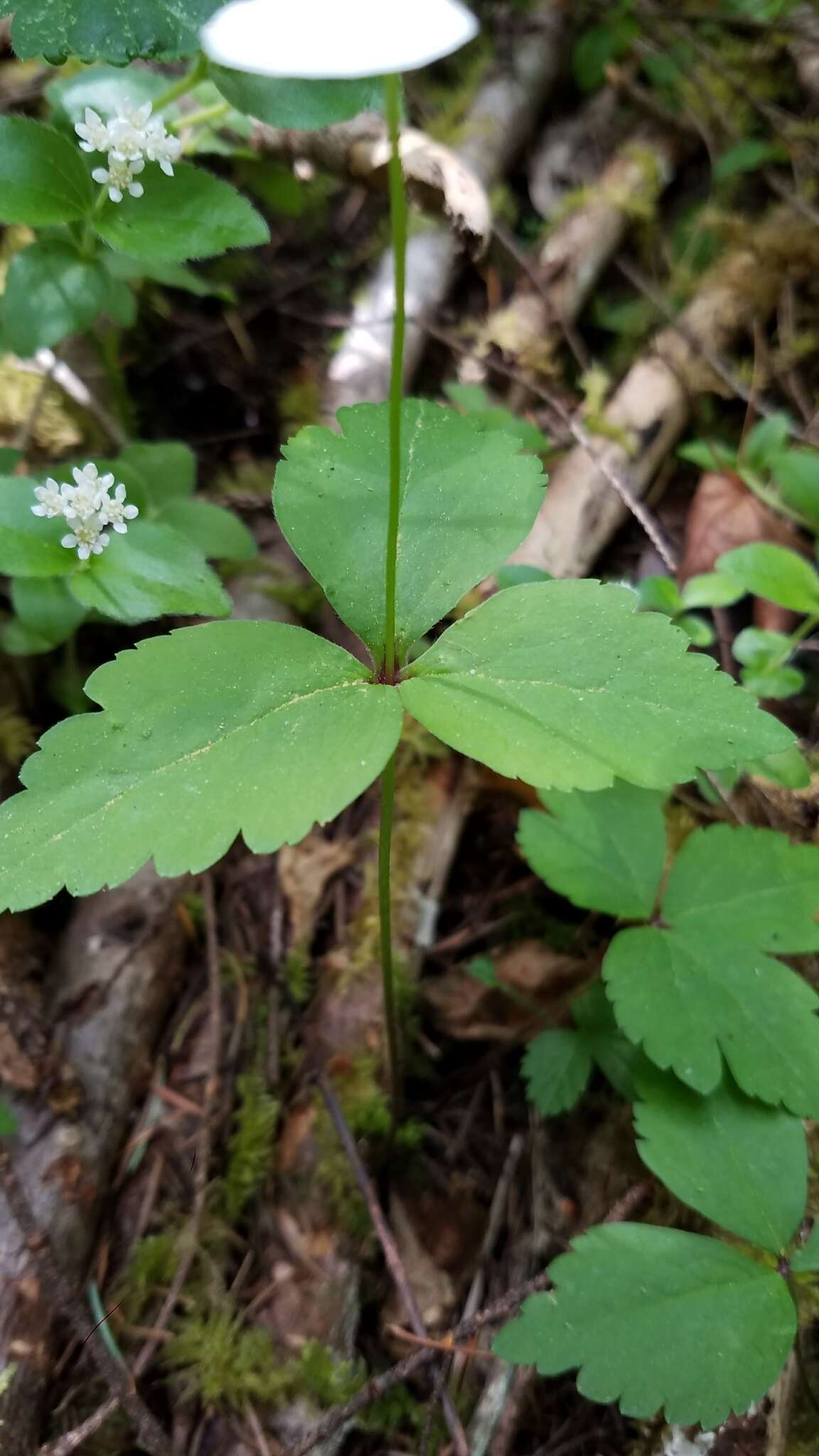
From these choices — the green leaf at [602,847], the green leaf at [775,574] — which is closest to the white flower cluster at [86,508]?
the green leaf at [602,847]

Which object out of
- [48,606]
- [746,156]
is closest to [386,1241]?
[48,606]

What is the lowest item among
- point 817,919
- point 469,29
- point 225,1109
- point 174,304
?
point 225,1109

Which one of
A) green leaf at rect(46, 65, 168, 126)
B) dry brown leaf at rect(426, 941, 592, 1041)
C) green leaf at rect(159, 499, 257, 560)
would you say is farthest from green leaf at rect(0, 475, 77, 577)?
dry brown leaf at rect(426, 941, 592, 1041)

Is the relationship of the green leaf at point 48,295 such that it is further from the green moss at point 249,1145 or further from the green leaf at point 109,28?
the green moss at point 249,1145

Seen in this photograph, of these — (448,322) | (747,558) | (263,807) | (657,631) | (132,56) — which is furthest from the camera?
(448,322)

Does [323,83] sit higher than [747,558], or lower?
higher

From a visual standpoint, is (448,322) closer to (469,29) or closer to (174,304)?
(174,304)

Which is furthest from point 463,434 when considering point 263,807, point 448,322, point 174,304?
point 174,304

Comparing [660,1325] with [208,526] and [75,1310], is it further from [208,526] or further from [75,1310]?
[208,526]

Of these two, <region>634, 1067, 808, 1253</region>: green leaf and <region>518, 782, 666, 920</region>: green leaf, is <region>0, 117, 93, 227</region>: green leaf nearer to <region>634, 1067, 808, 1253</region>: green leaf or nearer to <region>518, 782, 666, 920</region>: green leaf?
<region>518, 782, 666, 920</region>: green leaf
